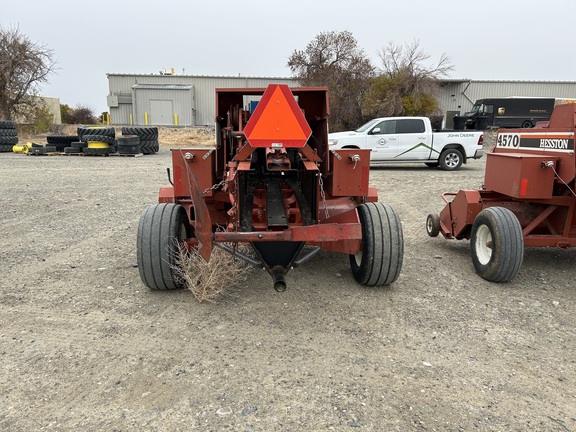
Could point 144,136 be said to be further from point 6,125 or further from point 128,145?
point 6,125

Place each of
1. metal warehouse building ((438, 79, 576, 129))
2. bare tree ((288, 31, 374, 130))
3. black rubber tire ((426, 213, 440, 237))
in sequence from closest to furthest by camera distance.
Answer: black rubber tire ((426, 213, 440, 237)) → bare tree ((288, 31, 374, 130)) → metal warehouse building ((438, 79, 576, 129))

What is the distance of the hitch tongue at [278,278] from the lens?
11.3ft

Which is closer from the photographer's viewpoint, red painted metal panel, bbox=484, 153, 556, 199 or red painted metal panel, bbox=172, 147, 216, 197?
red painted metal panel, bbox=172, 147, 216, 197

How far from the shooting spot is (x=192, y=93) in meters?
39.8

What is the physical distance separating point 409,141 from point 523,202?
978 cm

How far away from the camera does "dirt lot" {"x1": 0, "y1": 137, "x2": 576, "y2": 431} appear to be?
102 inches

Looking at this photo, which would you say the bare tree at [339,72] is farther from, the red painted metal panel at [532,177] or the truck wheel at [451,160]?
the red painted metal panel at [532,177]

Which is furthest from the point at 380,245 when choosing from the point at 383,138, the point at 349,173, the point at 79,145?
the point at 79,145

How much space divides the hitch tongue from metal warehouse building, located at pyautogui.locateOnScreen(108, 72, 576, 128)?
3501cm

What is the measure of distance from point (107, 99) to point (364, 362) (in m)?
41.8

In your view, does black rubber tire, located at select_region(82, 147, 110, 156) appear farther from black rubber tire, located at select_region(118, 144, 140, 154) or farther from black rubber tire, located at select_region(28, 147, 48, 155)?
black rubber tire, located at select_region(28, 147, 48, 155)

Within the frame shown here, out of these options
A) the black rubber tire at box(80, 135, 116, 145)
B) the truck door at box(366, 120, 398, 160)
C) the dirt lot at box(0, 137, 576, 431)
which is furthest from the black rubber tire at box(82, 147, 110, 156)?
the dirt lot at box(0, 137, 576, 431)

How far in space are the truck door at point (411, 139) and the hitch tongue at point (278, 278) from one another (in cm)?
1211

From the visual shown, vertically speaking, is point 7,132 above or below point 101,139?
above
